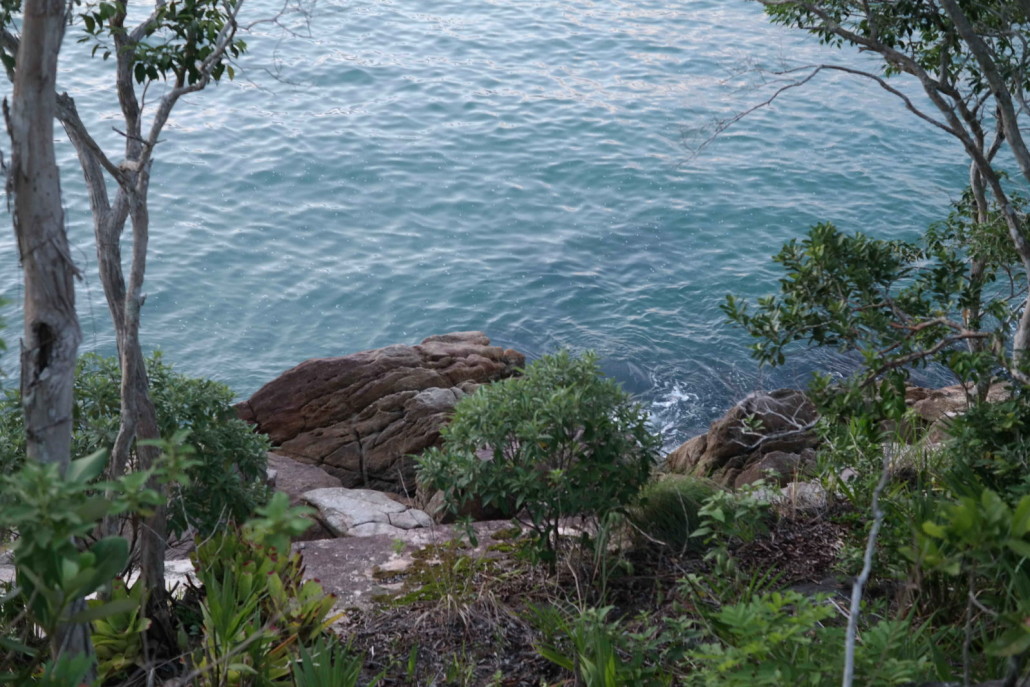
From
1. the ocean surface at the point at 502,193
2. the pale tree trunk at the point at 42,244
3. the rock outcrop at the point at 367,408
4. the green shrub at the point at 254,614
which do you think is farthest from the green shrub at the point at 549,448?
the ocean surface at the point at 502,193

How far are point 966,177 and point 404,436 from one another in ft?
39.7

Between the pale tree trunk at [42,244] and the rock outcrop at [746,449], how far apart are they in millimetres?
6466

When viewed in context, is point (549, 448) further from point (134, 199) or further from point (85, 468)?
point (85, 468)

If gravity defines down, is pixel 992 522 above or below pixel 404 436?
above

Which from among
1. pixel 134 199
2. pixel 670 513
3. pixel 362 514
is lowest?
pixel 362 514

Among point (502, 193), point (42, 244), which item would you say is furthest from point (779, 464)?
point (502, 193)

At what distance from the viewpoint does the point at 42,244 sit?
10.3 ft

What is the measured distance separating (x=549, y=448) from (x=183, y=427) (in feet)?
6.84

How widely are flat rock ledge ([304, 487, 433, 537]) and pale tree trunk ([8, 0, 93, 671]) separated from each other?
14.7 ft

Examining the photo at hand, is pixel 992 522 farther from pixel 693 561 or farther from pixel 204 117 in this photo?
pixel 204 117

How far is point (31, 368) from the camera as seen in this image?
315 cm

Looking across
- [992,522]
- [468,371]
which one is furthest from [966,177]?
[992,522]

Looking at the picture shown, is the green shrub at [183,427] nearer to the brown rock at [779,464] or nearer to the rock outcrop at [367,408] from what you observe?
the rock outcrop at [367,408]

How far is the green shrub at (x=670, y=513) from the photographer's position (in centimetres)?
619
